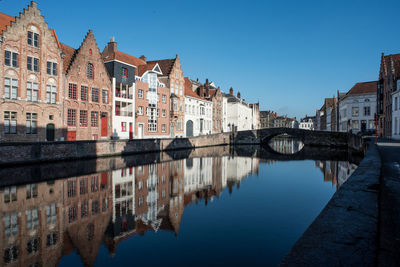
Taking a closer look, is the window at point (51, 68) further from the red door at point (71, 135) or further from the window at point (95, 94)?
the red door at point (71, 135)

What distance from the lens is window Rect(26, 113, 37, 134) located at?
23891mm

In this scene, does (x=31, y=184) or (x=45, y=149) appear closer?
(x=31, y=184)

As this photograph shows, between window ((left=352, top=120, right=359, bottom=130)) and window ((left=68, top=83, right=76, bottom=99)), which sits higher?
window ((left=68, top=83, right=76, bottom=99))

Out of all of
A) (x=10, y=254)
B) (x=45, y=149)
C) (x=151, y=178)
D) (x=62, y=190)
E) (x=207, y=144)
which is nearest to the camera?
(x=10, y=254)

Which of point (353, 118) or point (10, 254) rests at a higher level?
point (353, 118)

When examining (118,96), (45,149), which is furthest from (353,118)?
(45,149)

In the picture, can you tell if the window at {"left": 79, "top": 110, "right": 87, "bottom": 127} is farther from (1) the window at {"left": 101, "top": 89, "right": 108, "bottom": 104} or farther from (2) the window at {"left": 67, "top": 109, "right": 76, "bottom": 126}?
(1) the window at {"left": 101, "top": 89, "right": 108, "bottom": 104}

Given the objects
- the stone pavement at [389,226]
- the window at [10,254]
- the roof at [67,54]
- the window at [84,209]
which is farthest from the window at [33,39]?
the stone pavement at [389,226]

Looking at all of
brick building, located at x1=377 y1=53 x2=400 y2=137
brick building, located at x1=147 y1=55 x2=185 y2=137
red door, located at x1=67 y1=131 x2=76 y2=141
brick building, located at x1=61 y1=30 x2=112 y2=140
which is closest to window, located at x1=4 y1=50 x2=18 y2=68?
brick building, located at x1=61 y1=30 x2=112 y2=140

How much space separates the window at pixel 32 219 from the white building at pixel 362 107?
49897mm

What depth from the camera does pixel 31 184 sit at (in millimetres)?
12883

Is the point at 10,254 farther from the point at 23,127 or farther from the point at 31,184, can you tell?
the point at 23,127

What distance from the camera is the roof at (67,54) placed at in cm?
2801

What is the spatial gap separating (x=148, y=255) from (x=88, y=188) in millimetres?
→ 7495
